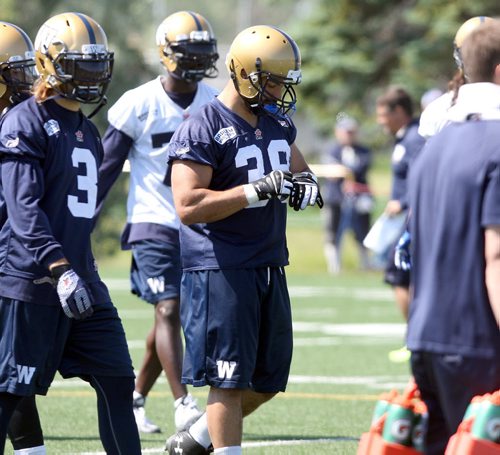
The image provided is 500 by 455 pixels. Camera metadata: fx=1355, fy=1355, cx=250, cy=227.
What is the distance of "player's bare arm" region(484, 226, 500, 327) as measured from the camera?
4340 millimetres

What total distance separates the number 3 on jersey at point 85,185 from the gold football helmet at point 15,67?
2.12 feet

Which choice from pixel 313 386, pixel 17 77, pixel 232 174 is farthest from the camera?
pixel 313 386

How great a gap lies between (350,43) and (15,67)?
994 inches

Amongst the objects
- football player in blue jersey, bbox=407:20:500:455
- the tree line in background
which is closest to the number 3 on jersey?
football player in blue jersey, bbox=407:20:500:455

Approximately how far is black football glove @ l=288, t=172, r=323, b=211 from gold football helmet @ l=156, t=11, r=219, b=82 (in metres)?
2.09

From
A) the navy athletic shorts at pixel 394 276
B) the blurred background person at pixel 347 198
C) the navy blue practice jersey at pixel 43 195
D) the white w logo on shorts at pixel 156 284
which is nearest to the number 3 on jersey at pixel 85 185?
the navy blue practice jersey at pixel 43 195

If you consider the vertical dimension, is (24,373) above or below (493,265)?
below

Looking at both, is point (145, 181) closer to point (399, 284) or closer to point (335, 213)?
point (399, 284)

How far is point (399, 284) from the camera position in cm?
1007

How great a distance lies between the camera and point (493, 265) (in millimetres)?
4363

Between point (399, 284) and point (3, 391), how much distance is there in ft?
16.4

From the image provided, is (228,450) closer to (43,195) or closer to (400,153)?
(43,195)

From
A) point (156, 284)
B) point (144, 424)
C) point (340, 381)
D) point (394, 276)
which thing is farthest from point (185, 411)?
point (394, 276)

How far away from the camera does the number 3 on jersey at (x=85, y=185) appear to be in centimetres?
569
